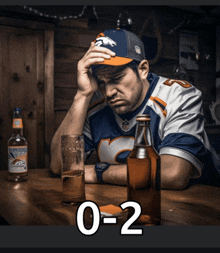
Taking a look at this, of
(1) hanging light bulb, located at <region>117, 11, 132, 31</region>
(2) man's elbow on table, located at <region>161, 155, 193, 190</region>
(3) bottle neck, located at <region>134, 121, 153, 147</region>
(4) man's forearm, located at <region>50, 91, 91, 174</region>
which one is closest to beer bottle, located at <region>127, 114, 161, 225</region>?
(3) bottle neck, located at <region>134, 121, 153, 147</region>

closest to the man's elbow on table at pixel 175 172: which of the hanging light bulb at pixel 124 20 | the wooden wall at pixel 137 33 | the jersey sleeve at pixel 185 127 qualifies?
the jersey sleeve at pixel 185 127

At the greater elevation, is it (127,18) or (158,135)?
(127,18)

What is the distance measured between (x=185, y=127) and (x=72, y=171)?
1.65 ft

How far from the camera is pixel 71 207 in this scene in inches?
24.5

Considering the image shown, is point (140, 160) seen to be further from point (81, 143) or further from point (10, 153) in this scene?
point (10, 153)

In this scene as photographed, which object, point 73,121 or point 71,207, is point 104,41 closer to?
point 73,121

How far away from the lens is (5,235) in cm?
60

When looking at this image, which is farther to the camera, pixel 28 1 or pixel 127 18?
pixel 127 18

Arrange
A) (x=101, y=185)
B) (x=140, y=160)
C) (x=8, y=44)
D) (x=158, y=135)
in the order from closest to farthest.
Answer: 1. (x=140, y=160)
2. (x=101, y=185)
3. (x=158, y=135)
4. (x=8, y=44)

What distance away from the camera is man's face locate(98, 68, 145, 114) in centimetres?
106

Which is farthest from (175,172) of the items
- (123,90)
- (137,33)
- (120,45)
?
(137,33)

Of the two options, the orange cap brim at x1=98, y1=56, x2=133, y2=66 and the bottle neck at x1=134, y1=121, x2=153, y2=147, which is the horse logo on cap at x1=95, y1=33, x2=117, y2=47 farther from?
the bottle neck at x1=134, y1=121, x2=153, y2=147

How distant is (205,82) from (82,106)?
0.57m

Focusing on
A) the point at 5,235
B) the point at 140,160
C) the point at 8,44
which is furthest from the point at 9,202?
the point at 8,44
